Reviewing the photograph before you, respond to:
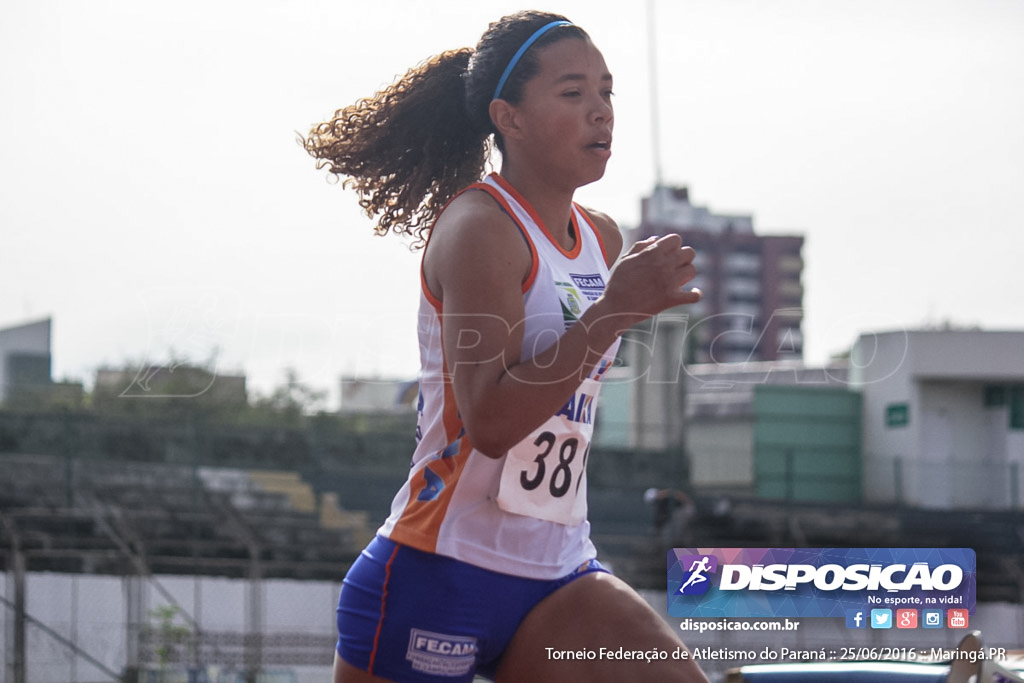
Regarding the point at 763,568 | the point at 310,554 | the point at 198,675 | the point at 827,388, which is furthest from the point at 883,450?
the point at 763,568

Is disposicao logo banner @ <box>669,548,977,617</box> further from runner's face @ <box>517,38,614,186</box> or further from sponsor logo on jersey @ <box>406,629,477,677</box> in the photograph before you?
runner's face @ <box>517,38,614,186</box>

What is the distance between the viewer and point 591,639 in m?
1.99

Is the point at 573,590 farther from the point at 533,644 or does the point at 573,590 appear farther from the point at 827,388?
the point at 827,388

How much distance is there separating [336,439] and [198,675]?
25.4ft

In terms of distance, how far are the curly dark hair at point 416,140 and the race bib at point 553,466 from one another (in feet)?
1.78

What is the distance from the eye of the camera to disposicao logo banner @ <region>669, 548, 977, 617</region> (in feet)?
9.78

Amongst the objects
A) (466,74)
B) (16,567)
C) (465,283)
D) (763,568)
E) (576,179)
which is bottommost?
(16,567)

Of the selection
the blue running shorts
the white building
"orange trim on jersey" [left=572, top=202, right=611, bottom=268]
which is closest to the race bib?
the blue running shorts

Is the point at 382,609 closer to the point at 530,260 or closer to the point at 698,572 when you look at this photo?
the point at 530,260

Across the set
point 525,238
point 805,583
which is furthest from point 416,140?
point 805,583

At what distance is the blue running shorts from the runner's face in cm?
73

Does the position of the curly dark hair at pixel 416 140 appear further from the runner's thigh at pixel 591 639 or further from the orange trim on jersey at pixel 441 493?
the runner's thigh at pixel 591 639

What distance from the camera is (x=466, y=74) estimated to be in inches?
88.8

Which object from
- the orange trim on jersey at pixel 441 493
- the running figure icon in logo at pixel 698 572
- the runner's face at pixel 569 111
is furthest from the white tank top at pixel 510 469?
the running figure icon in logo at pixel 698 572
